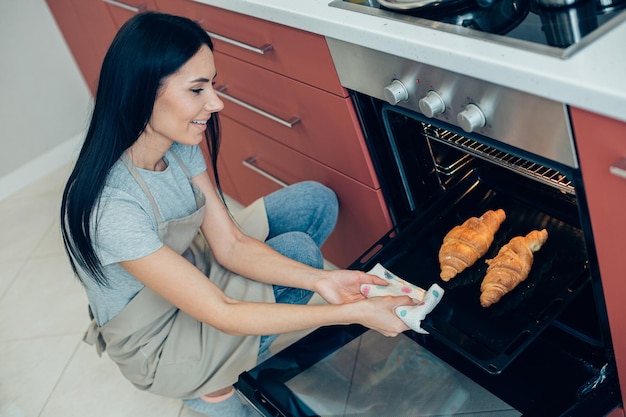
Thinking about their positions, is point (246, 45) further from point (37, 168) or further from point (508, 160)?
point (37, 168)

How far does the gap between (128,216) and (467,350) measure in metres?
0.67

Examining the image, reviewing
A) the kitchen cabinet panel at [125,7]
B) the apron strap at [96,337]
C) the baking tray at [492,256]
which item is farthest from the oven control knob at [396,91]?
the kitchen cabinet panel at [125,7]

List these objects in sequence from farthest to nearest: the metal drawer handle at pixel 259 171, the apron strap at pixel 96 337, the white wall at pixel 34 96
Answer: the white wall at pixel 34 96 → the metal drawer handle at pixel 259 171 → the apron strap at pixel 96 337

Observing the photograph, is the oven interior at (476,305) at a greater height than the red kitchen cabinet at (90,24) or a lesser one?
lesser

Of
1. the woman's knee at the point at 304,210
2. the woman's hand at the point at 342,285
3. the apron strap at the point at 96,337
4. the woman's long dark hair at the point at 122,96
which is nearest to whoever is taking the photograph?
the woman's long dark hair at the point at 122,96

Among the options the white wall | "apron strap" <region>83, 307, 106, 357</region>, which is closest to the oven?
"apron strap" <region>83, 307, 106, 357</region>

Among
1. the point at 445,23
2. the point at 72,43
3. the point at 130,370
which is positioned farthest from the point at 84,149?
the point at 72,43

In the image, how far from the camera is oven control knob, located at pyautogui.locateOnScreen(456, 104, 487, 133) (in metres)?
1.15

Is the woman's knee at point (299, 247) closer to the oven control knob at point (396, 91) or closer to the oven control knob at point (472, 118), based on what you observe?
the oven control knob at point (396, 91)

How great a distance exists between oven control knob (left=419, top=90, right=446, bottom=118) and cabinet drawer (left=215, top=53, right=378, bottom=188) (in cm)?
28

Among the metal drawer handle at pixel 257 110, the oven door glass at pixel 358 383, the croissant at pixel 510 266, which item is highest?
the metal drawer handle at pixel 257 110

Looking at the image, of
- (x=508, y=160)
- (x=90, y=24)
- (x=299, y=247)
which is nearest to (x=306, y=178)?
(x=299, y=247)

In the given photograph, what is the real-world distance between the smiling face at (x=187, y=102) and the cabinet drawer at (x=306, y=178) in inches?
18.1

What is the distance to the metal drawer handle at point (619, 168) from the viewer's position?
3.12ft
